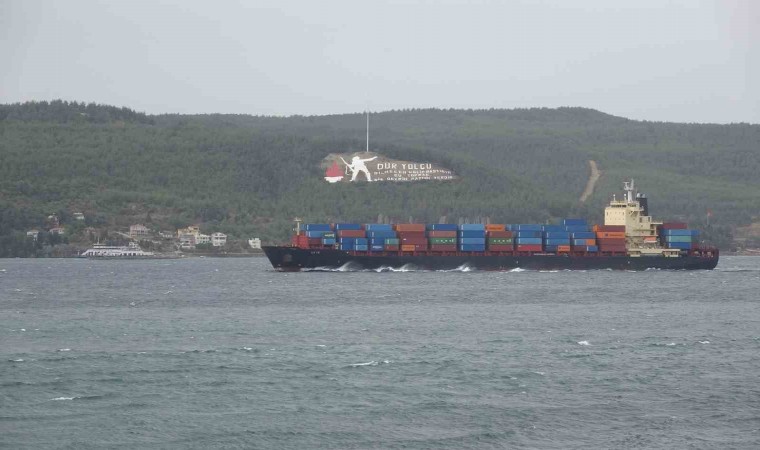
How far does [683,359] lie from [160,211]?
151 meters

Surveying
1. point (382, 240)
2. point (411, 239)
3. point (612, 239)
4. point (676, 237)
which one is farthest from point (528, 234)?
point (676, 237)

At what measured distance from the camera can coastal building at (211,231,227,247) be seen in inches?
7298

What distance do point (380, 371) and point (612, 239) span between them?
241 feet

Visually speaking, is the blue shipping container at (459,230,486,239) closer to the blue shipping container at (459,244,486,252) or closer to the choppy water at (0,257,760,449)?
the blue shipping container at (459,244,486,252)

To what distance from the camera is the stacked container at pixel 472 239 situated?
11706 centimetres

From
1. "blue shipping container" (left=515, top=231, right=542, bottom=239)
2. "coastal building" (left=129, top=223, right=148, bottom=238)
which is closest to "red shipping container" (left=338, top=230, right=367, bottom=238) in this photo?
"blue shipping container" (left=515, top=231, right=542, bottom=239)

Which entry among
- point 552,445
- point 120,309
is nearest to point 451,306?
point 120,309

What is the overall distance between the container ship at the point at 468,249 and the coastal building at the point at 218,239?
66871mm

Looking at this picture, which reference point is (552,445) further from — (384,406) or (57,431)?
(57,431)

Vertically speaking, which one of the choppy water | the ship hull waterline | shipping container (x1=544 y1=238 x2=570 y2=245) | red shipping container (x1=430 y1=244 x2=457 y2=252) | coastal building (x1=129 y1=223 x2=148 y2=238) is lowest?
the choppy water

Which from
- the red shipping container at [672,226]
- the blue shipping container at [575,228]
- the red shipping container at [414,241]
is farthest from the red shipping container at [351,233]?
the red shipping container at [672,226]

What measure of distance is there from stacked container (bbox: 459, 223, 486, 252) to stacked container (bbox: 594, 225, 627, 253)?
10833 millimetres

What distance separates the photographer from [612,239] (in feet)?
392

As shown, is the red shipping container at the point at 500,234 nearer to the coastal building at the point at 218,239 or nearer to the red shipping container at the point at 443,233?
the red shipping container at the point at 443,233
